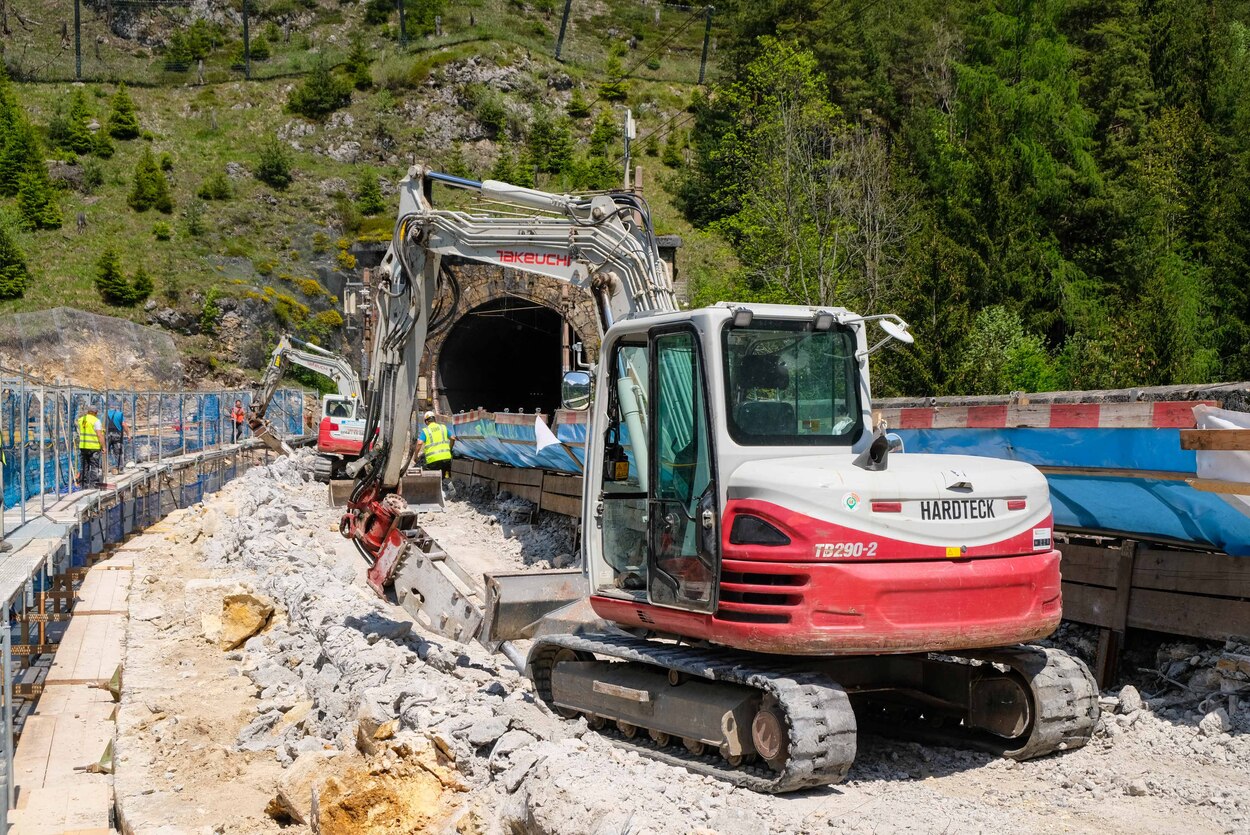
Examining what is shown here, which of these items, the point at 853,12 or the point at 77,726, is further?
the point at 853,12

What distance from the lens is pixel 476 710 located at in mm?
6797

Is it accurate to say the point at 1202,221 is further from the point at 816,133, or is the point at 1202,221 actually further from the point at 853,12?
the point at 853,12

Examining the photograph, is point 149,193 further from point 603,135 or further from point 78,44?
point 603,135

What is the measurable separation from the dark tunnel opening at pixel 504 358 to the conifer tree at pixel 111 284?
59.7 ft

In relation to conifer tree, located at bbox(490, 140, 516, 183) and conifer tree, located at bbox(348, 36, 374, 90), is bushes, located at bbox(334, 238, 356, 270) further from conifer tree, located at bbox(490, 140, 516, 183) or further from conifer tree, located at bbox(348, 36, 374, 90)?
conifer tree, located at bbox(348, 36, 374, 90)

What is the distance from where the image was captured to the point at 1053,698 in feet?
21.6

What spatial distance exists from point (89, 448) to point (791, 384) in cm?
1534

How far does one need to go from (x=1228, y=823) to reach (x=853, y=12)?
51708mm

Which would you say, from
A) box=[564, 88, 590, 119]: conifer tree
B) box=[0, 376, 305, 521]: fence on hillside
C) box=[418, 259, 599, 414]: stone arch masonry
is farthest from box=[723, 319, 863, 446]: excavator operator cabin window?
box=[564, 88, 590, 119]: conifer tree

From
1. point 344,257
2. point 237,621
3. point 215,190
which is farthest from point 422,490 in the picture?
point 215,190

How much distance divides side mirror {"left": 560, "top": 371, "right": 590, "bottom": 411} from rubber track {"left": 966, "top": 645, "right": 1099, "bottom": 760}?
112 inches

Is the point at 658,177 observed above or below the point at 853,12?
below

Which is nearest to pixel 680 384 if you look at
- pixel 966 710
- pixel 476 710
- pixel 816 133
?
pixel 476 710

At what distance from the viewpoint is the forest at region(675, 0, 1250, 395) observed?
873 inches
